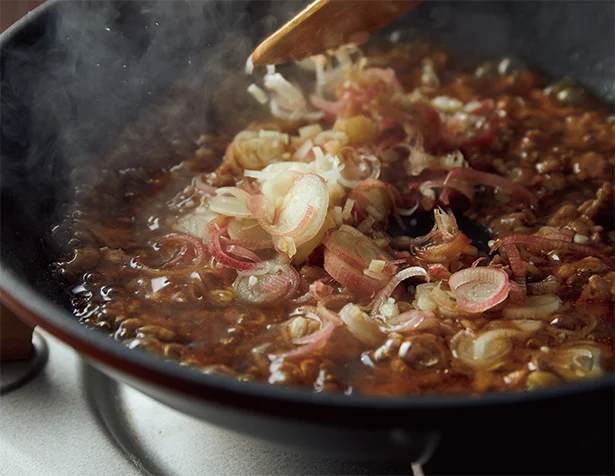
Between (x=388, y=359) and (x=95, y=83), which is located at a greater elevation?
(x=95, y=83)

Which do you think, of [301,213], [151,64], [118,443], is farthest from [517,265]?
[151,64]

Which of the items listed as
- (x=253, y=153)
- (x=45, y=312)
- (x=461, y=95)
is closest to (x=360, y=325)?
(x=45, y=312)

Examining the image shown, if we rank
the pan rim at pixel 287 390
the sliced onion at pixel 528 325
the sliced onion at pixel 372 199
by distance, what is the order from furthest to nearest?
the sliced onion at pixel 372 199 < the sliced onion at pixel 528 325 < the pan rim at pixel 287 390

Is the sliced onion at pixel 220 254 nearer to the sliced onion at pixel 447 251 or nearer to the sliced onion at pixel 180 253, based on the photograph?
the sliced onion at pixel 180 253

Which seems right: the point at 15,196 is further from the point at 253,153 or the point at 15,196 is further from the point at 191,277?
the point at 253,153

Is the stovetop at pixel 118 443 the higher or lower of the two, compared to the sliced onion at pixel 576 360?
higher

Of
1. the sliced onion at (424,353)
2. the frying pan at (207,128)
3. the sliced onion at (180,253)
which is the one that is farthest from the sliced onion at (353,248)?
the frying pan at (207,128)
